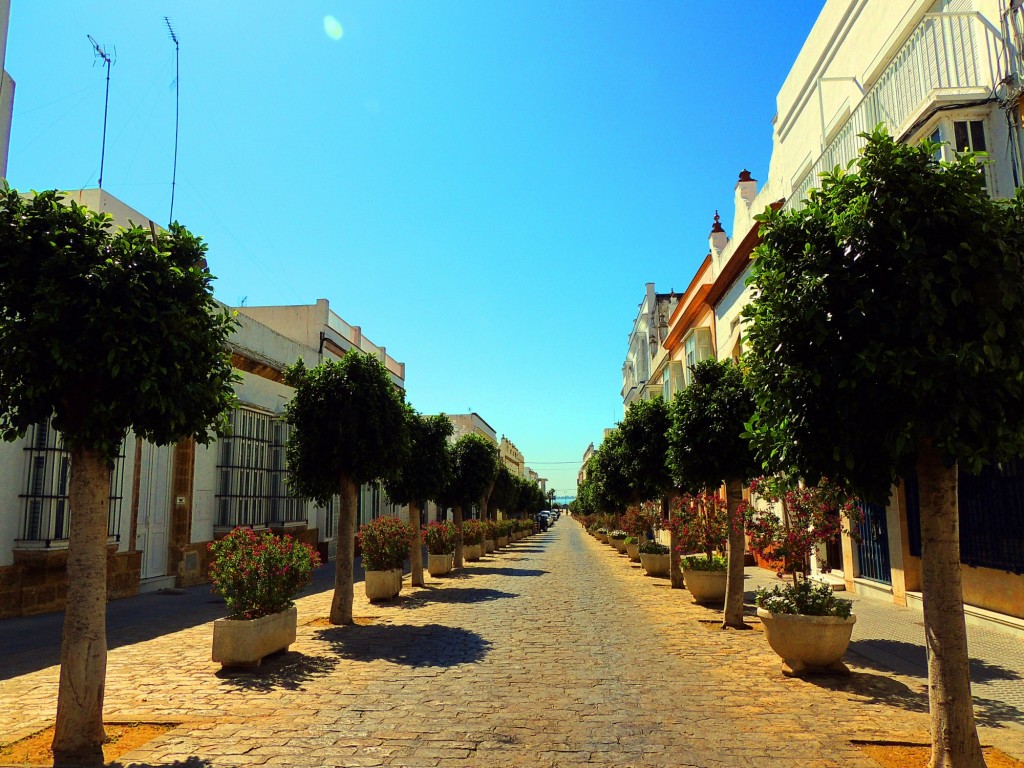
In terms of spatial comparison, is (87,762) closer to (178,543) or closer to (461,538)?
(178,543)

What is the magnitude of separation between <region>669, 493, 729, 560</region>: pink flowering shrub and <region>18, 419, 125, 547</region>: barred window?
10.9 meters

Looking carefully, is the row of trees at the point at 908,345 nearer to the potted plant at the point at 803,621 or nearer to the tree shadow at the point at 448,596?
the potted plant at the point at 803,621

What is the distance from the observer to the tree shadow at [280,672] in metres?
7.31

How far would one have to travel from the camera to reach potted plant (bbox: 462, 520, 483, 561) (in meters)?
25.1

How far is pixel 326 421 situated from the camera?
1144 centimetres

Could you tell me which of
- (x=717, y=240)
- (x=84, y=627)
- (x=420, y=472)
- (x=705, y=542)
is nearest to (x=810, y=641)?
(x=705, y=542)

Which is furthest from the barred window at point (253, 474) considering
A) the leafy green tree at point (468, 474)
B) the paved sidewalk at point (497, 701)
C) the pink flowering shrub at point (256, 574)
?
the pink flowering shrub at point (256, 574)

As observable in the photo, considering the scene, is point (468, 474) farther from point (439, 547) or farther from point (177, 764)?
point (177, 764)

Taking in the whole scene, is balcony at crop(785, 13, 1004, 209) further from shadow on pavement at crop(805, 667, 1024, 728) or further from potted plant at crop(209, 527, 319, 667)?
potted plant at crop(209, 527, 319, 667)

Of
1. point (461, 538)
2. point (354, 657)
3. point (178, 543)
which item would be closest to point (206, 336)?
point (354, 657)

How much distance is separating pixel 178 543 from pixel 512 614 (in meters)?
9.45

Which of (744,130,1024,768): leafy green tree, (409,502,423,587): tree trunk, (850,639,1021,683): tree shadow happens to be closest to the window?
(409,502,423,587): tree trunk

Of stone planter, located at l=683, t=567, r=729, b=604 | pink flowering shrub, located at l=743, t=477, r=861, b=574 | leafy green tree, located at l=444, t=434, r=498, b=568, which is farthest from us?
leafy green tree, located at l=444, t=434, r=498, b=568

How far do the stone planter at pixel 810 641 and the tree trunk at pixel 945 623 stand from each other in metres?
2.61
